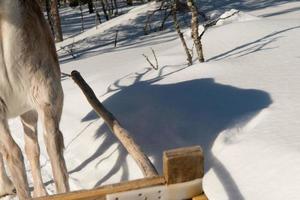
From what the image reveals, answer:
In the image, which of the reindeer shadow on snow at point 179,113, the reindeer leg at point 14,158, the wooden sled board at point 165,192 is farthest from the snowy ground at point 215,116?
the reindeer leg at point 14,158

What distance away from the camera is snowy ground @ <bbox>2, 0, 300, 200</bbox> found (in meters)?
3.07

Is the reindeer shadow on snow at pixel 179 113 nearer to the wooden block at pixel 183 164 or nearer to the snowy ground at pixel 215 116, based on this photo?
the snowy ground at pixel 215 116

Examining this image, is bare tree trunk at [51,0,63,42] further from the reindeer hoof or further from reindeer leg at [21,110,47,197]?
the reindeer hoof

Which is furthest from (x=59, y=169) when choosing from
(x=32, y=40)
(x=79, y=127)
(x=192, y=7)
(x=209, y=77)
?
(x=192, y=7)

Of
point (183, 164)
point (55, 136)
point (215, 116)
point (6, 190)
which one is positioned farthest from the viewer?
point (215, 116)

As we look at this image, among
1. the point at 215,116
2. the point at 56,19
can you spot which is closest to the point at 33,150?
the point at 215,116

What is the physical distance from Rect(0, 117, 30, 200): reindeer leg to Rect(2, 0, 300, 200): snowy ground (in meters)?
0.87

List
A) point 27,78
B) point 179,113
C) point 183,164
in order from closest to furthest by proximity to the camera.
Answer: point 183,164 → point 27,78 → point 179,113

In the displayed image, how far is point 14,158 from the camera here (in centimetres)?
306

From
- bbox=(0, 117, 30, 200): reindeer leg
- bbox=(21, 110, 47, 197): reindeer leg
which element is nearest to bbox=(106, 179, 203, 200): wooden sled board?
bbox=(0, 117, 30, 200): reindeer leg

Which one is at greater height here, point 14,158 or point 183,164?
point 183,164

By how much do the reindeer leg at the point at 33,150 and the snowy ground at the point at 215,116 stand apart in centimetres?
18

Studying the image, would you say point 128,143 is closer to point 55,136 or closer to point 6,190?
point 55,136

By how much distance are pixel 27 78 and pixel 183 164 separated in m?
1.29
